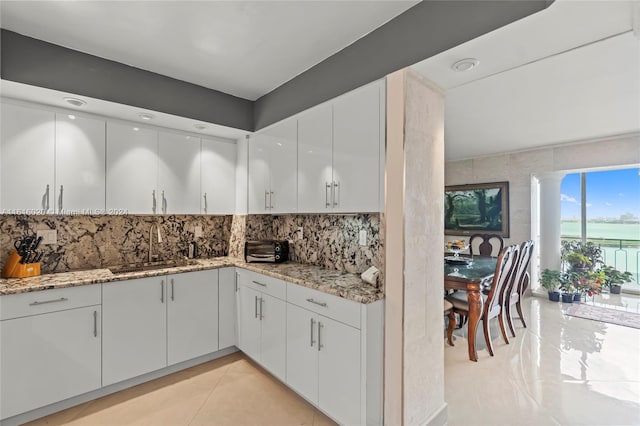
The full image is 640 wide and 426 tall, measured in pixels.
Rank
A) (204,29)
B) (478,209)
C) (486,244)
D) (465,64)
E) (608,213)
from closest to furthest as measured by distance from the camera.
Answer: (465,64), (204,29), (486,244), (608,213), (478,209)

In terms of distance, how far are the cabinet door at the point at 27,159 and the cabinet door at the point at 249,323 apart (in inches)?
67.9

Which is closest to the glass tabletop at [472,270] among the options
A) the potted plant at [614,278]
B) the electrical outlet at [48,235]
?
the potted plant at [614,278]

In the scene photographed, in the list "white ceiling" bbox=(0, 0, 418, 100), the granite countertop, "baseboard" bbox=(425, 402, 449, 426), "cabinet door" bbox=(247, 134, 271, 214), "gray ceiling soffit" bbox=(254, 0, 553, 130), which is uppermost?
"white ceiling" bbox=(0, 0, 418, 100)

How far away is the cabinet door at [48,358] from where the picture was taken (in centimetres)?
205

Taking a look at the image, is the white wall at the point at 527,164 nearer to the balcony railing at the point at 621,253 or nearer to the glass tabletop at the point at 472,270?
the balcony railing at the point at 621,253

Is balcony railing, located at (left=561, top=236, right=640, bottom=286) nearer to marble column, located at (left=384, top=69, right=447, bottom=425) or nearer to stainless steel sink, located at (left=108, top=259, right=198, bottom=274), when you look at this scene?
marble column, located at (left=384, top=69, right=447, bottom=425)

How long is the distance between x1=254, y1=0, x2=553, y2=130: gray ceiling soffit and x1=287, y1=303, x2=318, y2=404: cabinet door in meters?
1.69

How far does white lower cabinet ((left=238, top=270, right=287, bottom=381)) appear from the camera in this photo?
2.47 meters

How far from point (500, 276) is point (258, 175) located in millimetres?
2621

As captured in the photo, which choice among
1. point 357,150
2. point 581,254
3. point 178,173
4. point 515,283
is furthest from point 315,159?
point 581,254

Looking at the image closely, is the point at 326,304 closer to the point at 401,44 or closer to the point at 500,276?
the point at 401,44

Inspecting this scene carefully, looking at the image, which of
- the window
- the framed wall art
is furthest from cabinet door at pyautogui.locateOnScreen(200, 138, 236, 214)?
the window

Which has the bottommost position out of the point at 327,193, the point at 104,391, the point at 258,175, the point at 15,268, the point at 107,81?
the point at 104,391

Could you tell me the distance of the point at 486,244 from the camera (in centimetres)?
536
